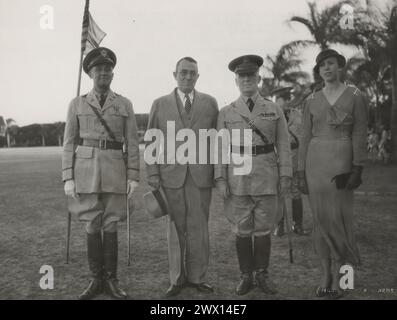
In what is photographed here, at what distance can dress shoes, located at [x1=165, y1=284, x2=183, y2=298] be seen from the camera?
13.3 feet

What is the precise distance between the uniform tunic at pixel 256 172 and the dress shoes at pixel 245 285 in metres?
0.38

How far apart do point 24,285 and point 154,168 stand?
171cm

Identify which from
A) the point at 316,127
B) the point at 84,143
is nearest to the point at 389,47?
the point at 316,127

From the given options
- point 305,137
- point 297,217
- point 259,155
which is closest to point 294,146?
point 297,217

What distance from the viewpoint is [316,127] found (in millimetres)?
4117

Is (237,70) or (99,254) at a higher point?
(237,70)

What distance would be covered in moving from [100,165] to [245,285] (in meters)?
1.71

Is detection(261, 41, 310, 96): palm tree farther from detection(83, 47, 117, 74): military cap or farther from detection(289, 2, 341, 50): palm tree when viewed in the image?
detection(83, 47, 117, 74): military cap

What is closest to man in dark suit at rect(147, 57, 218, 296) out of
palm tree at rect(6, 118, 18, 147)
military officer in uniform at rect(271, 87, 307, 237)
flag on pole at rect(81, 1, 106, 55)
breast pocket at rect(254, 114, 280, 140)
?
breast pocket at rect(254, 114, 280, 140)

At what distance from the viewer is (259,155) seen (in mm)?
4184

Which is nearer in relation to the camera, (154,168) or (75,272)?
(154,168)

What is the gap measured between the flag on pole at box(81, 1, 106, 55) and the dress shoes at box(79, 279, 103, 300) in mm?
2818

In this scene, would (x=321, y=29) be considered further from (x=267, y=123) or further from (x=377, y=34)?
(x=267, y=123)
